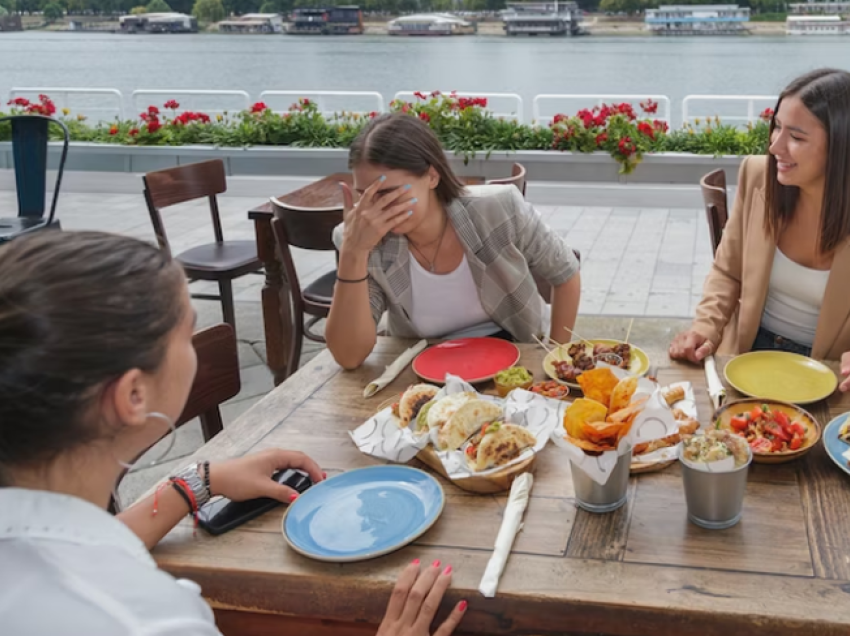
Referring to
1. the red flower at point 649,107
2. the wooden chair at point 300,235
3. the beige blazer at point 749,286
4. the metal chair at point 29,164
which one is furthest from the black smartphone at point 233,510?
the red flower at point 649,107

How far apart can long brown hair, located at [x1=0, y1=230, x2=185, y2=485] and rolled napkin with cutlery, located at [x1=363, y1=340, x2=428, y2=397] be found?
0.85 m

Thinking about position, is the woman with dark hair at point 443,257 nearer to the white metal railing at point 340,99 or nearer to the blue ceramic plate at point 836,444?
the blue ceramic plate at point 836,444

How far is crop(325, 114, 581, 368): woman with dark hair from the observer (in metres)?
1.91

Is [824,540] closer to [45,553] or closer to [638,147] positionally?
[45,553]

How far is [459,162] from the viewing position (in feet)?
17.4

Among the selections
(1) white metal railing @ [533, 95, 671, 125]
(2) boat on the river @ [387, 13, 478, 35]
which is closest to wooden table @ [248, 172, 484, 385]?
(1) white metal railing @ [533, 95, 671, 125]

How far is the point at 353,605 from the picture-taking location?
114 centimetres

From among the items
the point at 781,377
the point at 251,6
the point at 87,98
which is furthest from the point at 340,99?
the point at 781,377

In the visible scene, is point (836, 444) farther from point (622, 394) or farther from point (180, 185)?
point (180, 185)

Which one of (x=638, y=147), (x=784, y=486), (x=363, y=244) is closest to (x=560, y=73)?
(x=638, y=147)

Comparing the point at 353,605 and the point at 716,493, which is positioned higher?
the point at 716,493

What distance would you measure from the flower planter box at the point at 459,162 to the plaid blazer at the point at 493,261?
3156 mm

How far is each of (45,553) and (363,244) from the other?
1.21 metres

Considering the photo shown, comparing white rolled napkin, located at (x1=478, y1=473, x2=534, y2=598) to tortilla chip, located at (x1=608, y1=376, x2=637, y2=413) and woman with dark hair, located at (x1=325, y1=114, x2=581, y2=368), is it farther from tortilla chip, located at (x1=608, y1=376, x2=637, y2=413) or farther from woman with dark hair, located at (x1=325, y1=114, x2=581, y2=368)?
woman with dark hair, located at (x1=325, y1=114, x2=581, y2=368)
